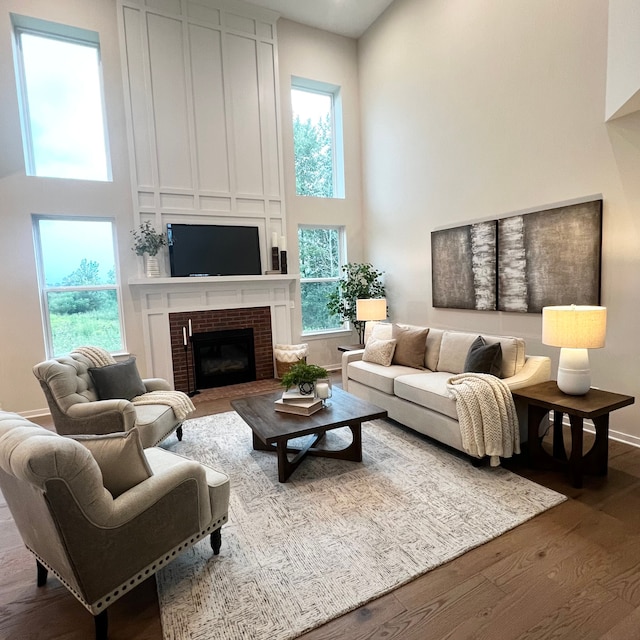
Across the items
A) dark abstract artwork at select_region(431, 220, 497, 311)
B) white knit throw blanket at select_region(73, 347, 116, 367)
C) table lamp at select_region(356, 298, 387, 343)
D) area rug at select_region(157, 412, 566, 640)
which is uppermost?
dark abstract artwork at select_region(431, 220, 497, 311)

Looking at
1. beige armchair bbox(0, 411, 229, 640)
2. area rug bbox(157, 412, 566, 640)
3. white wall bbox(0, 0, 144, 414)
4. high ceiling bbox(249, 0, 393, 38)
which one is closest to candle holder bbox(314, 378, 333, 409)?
area rug bbox(157, 412, 566, 640)

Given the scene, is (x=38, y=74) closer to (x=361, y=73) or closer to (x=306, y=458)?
(x=361, y=73)

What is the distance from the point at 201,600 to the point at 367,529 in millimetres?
922

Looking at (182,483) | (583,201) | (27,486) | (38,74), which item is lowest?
(182,483)

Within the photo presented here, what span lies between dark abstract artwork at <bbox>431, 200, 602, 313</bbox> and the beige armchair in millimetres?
3361

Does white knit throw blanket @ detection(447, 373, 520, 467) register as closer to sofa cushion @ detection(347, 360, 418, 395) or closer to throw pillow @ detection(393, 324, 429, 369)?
sofa cushion @ detection(347, 360, 418, 395)

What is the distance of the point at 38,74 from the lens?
14.5 feet

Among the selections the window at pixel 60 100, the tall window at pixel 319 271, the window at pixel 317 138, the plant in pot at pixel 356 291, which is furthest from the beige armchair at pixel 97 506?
the window at pixel 317 138

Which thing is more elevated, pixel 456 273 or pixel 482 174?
pixel 482 174

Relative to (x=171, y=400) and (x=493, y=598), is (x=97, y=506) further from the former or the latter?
(x=171, y=400)

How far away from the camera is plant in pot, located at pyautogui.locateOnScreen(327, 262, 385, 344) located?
5.80 m

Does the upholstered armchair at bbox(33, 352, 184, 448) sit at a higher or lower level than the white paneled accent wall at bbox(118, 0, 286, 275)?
lower

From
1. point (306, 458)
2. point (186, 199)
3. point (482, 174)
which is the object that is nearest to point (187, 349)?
point (186, 199)

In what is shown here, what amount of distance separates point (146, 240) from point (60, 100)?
1875 millimetres
